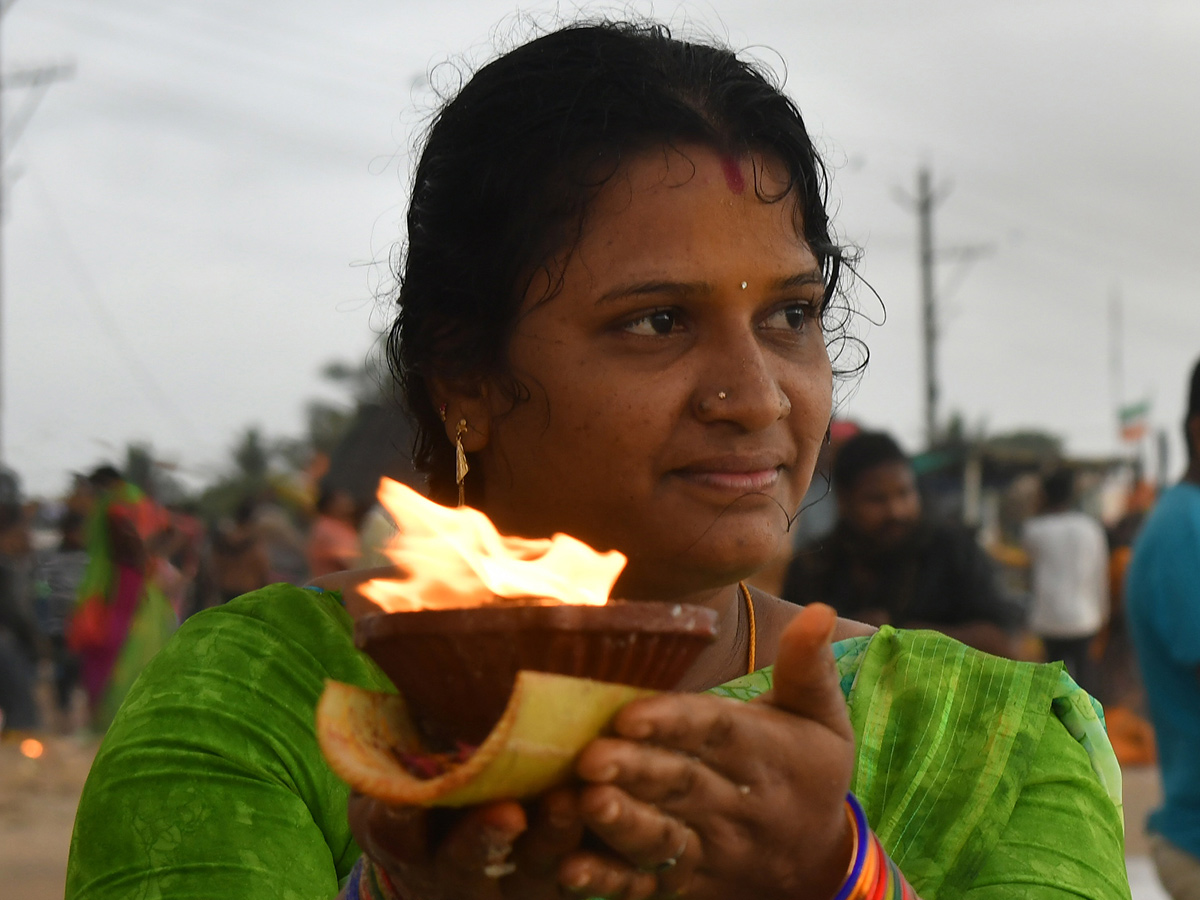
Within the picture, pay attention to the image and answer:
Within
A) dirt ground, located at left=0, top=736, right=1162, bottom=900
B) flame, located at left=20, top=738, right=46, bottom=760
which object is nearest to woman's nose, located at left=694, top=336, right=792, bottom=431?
dirt ground, located at left=0, top=736, right=1162, bottom=900

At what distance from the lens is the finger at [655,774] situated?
1048mm

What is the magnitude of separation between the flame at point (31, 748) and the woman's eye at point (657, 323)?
9976 mm

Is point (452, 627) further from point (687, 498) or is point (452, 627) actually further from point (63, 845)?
point (63, 845)

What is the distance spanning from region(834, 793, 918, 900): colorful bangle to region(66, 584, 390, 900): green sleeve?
0.72m

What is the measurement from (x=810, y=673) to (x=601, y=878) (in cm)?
24

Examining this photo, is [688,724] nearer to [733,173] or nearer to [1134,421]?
[733,173]

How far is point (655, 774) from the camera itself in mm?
1062

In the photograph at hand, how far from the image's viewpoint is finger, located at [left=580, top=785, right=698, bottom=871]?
104 centimetres

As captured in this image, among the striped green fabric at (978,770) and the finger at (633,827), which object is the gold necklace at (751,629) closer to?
the striped green fabric at (978,770)

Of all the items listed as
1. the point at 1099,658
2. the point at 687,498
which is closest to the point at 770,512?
the point at 687,498

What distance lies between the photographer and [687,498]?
172cm

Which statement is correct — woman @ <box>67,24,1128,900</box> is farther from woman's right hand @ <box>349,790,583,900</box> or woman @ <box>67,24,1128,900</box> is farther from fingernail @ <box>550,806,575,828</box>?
fingernail @ <box>550,806,575,828</box>

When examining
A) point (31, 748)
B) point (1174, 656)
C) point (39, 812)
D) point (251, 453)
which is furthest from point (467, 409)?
point (251, 453)

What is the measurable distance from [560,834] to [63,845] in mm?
8114
